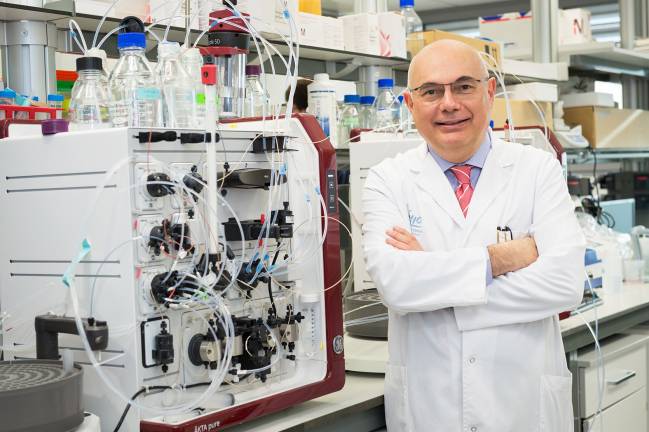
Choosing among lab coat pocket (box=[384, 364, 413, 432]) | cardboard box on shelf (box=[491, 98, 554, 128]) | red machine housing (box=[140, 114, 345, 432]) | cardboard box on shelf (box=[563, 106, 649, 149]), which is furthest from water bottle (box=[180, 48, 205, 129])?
cardboard box on shelf (box=[563, 106, 649, 149])

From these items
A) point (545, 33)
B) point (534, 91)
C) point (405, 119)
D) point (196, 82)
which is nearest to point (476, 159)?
point (196, 82)

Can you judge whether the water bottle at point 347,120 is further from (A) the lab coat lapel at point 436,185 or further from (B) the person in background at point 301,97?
(A) the lab coat lapel at point 436,185

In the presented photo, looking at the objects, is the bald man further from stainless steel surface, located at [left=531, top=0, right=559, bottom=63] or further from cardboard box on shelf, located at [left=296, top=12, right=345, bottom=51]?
stainless steel surface, located at [left=531, top=0, right=559, bottom=63]

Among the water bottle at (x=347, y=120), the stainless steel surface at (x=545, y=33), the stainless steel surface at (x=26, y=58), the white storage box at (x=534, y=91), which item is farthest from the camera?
the stainless steel surface at (x=545, y=33)

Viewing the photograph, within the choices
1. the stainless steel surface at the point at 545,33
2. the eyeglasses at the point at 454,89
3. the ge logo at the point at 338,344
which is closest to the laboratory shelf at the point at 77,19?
the eyeglasses at the point at 454,89

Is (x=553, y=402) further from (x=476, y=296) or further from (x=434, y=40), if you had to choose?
(x=434, y=40)

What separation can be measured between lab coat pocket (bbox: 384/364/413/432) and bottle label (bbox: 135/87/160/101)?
2.74 ft

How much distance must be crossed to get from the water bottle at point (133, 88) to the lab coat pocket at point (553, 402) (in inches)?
40.6

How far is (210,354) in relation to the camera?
1.60 m

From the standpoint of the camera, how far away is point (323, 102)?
2.68 meters

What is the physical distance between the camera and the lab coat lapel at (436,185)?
6.43 ft

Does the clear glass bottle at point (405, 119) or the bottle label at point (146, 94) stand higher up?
the clear glass bottle at point (405, 119)

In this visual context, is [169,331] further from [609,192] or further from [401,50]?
[609,192]

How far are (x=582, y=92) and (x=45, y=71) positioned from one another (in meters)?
3.40
